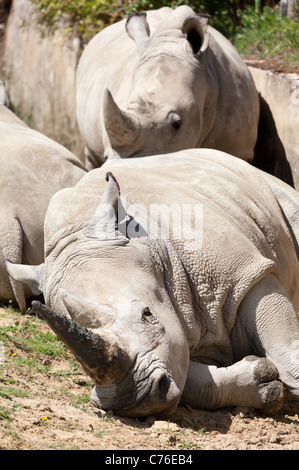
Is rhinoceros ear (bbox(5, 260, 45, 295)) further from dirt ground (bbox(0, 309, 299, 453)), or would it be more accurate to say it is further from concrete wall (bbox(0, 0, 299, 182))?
concrete wall (bbox(0, 0, 299, 182))

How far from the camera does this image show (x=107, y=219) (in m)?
4.64

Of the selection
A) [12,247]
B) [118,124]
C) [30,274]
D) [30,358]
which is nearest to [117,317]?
[30,274]

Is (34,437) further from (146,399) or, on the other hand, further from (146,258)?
(146,258)

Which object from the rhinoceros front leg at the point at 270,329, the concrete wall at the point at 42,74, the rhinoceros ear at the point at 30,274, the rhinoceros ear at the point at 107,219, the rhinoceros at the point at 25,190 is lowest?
the concrete wall at the point at 42,74

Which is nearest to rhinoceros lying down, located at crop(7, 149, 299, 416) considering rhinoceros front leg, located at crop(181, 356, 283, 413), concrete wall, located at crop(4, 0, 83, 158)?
rhinoceros front leg, located at crop(181, 356, 283, 413)

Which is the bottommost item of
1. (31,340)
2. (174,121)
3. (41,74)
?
(41,74)

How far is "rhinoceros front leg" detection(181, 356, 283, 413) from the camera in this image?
4.73 m

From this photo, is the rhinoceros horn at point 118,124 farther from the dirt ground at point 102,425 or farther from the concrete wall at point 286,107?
the dirt ground at point 102,425

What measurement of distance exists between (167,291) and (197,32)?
4.17 metres

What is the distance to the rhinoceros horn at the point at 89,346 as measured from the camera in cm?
405

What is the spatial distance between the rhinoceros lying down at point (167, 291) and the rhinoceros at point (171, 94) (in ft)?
7.10

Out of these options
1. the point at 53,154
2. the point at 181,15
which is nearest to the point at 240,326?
the point at 53,154

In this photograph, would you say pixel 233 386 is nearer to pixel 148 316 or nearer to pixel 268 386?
pixel 268 386

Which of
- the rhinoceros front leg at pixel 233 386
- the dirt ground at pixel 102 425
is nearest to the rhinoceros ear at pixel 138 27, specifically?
the dirt ground at pixel 102 425
